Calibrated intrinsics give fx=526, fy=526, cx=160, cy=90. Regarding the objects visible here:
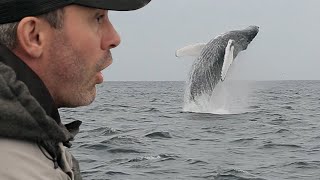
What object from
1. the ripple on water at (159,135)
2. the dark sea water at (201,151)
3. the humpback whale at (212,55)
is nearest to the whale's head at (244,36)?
the humpback whale at (212,55)

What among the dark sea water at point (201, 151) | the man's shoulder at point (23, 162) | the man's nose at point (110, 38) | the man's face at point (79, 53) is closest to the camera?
the man's shoulder at point (23, 162)

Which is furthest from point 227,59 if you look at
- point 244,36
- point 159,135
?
point 159,135

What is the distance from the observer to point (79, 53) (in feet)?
5.61

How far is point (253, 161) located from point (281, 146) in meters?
2.63

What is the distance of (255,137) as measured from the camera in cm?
1553

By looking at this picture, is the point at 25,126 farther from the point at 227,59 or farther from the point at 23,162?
the point at 227,59

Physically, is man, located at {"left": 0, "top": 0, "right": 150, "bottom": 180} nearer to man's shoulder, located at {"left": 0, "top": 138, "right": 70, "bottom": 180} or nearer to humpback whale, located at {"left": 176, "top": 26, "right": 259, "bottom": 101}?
man's shoulder, located at {"left": 0, "top": 138, "right": 70, "bottom": 180}

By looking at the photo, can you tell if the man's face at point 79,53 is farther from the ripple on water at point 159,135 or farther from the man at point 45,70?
the ripple on water at point 159,135

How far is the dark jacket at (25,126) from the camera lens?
55.9 inches

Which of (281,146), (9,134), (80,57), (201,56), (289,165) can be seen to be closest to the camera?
(9,134)

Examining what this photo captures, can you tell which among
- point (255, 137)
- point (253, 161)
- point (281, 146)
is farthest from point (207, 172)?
point (255, 137)

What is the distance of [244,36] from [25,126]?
18.2 m

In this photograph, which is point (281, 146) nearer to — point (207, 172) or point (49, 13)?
point (207, 172)

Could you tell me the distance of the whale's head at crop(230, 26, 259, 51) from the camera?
61.9 feet
